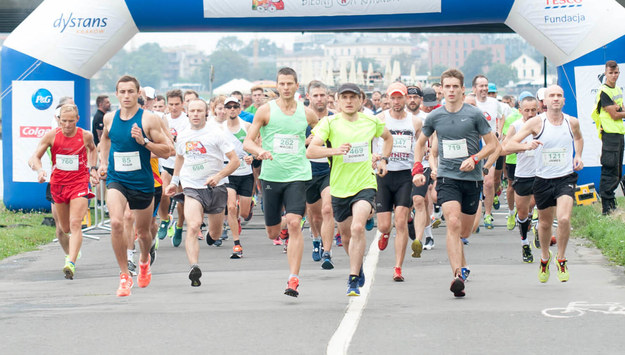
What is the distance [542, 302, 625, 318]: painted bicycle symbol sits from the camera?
7887 mm

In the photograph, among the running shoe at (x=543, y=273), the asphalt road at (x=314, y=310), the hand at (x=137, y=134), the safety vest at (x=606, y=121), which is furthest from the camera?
the safety vest at (x=606, y=121)

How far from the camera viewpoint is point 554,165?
9773 mm

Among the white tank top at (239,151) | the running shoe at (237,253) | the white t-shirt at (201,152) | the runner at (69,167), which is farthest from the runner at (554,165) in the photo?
the white tank top at (239,151)

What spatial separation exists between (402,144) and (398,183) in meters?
0.69

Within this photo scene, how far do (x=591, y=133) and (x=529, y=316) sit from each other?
32.4ft

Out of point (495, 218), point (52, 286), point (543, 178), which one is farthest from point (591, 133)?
point (52, 286)

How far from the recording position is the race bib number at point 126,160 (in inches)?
372

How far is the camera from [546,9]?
1706cm

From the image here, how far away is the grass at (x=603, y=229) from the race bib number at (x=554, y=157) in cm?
157

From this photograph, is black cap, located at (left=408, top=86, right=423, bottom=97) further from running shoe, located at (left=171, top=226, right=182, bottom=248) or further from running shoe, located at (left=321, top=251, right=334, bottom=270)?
running shoe, located at (left=171, top=226, right=182, bottom=248)

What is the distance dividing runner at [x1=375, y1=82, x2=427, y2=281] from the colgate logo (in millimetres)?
7183

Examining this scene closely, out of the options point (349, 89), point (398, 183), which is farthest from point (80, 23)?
point (349, 89)

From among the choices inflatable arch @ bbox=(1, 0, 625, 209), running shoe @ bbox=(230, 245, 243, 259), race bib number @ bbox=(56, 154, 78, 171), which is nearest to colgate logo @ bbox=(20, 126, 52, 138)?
inflatable arch @ bbox=(1, 0, 625, 209)

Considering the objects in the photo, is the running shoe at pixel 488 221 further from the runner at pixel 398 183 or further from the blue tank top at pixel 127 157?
the blue tank top at pixel 127 157
